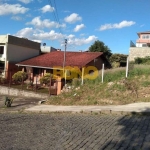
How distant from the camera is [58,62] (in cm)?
2561

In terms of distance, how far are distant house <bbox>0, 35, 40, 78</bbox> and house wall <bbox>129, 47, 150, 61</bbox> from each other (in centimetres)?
1380

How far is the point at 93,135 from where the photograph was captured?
6.71 meters

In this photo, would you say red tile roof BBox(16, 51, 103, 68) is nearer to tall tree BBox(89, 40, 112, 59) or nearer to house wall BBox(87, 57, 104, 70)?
house wall BBox(87, 57, 104, 70)

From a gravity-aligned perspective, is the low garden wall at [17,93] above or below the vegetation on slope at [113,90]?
below

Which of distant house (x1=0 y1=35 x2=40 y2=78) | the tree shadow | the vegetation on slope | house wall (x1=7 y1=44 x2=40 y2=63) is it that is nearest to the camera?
the tree shadow

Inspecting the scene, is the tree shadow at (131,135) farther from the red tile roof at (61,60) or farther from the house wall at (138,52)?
the house wall at (138,52)

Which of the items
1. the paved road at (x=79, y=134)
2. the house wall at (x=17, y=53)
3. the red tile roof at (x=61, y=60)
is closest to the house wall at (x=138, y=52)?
the red tile roof at (x=61, y=60)

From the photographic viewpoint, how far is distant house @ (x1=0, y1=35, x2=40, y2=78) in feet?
89.4

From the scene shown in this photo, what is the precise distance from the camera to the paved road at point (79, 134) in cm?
588

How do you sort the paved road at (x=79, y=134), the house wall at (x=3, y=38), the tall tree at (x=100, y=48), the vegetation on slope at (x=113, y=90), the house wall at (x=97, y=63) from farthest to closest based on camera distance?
the tall tree at (x=100, y=48)
the house wall at (x=3, y=38)
the house wall at (x=97, y=63)
the vegetation on slope at (x=113, y=90)
the paved road at (x=79, y=134)

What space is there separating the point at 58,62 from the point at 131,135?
773 inches

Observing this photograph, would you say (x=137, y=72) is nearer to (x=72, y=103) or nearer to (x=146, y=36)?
(x=72, y=103)

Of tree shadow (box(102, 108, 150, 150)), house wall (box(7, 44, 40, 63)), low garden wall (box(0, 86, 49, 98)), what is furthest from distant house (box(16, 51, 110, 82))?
tree shadow (box(102, 108, 150, 150))

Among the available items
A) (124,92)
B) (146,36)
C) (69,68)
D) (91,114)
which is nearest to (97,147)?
(91,114)
